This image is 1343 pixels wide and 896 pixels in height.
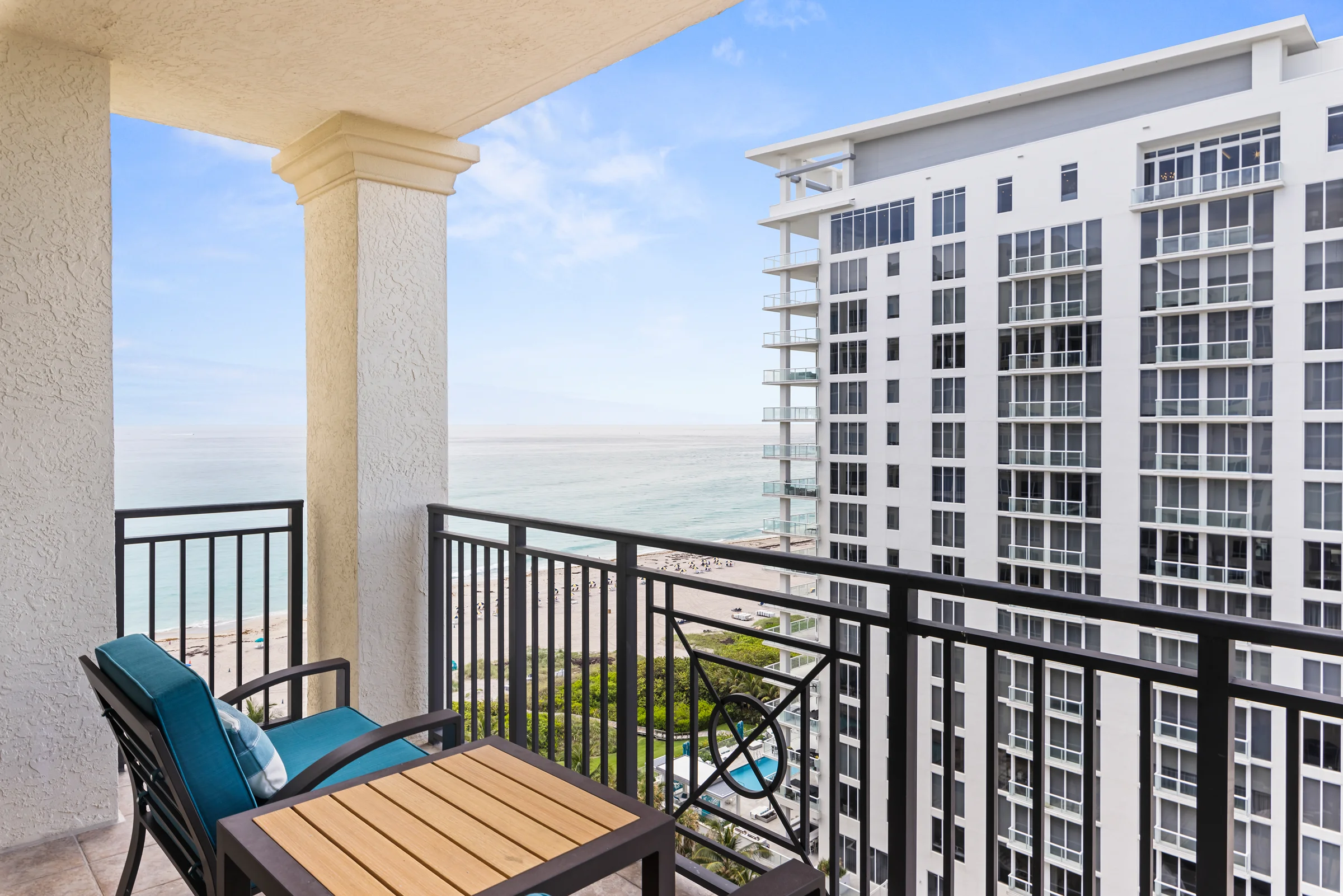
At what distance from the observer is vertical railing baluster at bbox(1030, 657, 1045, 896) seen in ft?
4.03

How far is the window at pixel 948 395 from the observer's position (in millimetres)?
11031

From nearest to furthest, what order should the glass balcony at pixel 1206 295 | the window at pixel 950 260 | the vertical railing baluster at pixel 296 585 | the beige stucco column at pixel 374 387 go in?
the beige stucco column at pixel 374 387
the vertical railing baluster at pixel 296 585
the glass balcony at pixel 1206 295
the window at pixel 950 260

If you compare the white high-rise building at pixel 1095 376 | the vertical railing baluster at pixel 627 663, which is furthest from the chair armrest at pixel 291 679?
the white high-rise building at pixel 1095 376

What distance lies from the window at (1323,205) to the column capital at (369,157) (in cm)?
819

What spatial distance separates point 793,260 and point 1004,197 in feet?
9.55

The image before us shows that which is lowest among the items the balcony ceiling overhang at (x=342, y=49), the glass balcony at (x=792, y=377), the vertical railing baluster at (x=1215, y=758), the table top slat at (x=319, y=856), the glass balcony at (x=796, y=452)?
the table top slat at (x=319, y=856)

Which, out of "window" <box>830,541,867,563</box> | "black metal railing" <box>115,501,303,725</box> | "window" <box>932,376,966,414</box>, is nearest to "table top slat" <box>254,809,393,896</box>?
"black metal railing" <box>115,501,303,725</box>

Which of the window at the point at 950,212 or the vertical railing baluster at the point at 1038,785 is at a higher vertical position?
the window at the point at 950,212

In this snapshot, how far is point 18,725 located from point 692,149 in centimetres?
2203

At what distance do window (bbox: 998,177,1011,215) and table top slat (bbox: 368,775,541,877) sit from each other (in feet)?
33.6

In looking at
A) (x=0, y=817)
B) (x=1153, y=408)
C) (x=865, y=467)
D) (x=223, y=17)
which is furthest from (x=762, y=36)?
(x=0, y=817)

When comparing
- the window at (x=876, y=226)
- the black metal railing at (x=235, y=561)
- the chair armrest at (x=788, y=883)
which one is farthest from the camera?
the window at (x=876, y=226)

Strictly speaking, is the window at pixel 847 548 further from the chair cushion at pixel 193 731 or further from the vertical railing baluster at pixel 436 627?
the chair cushion at pixel 193 731

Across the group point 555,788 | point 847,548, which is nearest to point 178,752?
point 555,788
